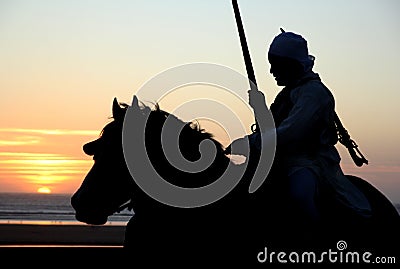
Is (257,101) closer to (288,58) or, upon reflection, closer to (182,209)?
(288,58)

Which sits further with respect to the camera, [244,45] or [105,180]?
[244,45]

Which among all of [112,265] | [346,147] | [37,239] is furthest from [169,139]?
[37,239]

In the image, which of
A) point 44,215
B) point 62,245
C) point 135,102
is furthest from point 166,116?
point 44,215

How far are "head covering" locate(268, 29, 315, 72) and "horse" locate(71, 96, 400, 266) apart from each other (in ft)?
2.49

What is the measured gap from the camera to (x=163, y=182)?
16.6 ft

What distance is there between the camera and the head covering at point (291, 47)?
5.45 metres

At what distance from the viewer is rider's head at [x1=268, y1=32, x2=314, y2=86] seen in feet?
17.9

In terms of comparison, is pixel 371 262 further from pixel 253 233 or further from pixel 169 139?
pixel 169 139

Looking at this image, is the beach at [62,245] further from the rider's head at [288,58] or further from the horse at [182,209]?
the rider's head at [288,58]

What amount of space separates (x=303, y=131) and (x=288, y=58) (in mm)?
524

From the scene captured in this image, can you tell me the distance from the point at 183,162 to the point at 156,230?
440mm

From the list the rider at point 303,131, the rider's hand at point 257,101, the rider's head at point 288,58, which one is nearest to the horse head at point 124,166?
the rider at point 303,131

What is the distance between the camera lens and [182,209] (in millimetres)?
5113

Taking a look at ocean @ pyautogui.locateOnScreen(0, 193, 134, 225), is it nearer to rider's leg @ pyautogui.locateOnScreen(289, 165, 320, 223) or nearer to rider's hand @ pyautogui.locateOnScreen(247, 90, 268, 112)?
rider's hand @ pyautogui.locateOnScreen(247, 90, 268, 112)
